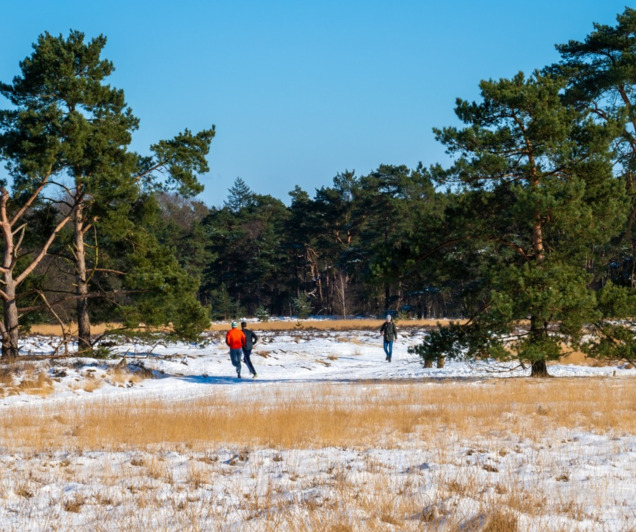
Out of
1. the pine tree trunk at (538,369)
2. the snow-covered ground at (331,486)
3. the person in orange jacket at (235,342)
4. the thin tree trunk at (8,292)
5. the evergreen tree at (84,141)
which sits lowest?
the pine tree trunk at (538,369)

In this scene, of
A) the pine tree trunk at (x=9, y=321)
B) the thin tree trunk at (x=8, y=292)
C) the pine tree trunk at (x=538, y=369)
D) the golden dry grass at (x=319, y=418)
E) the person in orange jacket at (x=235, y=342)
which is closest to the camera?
the golden dry grass at (x=319, y=418)

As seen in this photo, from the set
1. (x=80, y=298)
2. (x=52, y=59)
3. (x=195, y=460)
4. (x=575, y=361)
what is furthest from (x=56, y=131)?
(x=575, y=361)

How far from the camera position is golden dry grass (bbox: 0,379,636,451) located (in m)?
9.97

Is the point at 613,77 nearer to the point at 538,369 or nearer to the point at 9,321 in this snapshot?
the point at 538,369

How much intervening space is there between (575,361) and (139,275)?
17.3 meters

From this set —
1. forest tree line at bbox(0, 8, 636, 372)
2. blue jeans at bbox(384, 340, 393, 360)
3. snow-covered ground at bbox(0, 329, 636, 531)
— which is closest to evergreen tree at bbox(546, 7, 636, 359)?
forest tree line at bbox(0, 8, 636, 372)

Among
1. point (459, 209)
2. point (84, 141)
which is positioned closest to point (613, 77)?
point (459, 209)

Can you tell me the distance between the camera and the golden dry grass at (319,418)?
32.7 feet

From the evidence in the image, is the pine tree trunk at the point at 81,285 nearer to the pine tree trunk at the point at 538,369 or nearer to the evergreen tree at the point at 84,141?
the evergreen tree at the point at 84,141

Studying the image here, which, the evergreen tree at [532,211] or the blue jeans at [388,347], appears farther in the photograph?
the blue jeans at [388,347]

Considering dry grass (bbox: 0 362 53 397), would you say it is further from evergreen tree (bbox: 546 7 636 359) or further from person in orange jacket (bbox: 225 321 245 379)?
evergreen tree (bbox: 546 7 636 359)

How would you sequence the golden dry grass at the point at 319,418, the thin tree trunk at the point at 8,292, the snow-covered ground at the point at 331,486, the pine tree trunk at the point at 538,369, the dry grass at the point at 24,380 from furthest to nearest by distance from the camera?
the thin tree trunk at the point at 8,292 → the pine tree trunk at the point at 538,369 → the dry grass at the point at 24,380 → the golden dry grass at the point at 319,418 → the snow-covered ground at the point at 331,486

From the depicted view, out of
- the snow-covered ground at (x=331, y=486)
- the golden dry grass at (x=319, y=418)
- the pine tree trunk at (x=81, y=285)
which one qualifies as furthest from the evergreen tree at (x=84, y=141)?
the snow-covered ground at (x=331, y=486)

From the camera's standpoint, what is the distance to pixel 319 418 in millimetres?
11492
